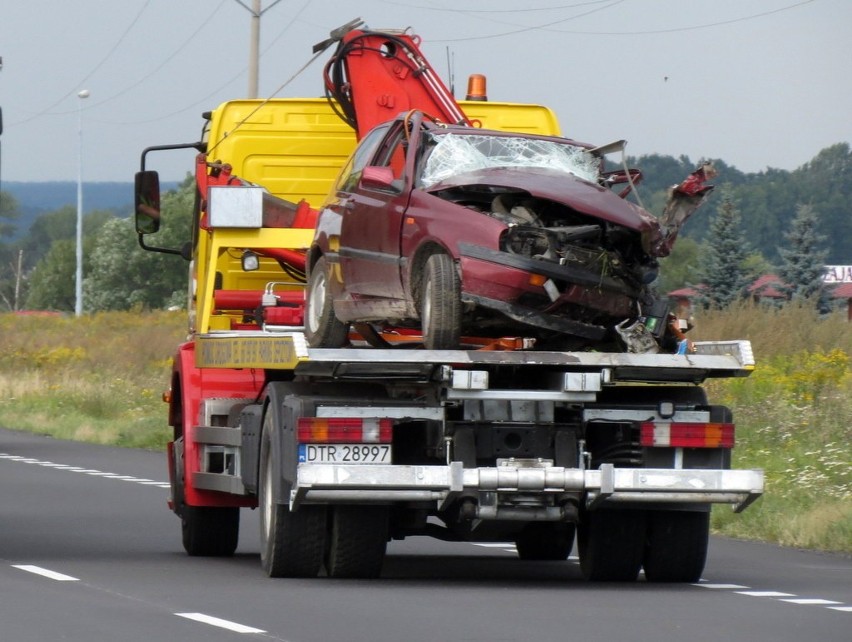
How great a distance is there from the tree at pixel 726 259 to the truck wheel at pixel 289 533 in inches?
2245

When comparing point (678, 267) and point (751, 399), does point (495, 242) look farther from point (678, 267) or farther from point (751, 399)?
point (678, 267)

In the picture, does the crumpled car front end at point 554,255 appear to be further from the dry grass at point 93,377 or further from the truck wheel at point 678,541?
the dry grass at point 93,377

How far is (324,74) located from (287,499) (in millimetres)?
4962

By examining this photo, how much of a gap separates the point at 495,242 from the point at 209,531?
412 centimetres

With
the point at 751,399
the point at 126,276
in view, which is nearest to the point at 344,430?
the point at 751,399

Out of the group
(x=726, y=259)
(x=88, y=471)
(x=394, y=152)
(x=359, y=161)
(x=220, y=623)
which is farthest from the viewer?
(x=726, y=259)

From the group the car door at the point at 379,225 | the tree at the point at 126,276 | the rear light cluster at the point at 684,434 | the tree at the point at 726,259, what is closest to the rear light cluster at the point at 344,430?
the car door at the point at 379,225

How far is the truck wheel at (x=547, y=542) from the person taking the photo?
14977 millimetres

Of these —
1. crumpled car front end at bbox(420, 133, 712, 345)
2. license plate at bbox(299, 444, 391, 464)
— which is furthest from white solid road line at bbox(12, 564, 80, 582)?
crumpled car front end at bbox(420, 133, 712, 345)

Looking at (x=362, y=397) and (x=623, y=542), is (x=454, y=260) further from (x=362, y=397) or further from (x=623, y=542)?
(x=623, y=542)

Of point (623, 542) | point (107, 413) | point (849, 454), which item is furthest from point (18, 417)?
point (623, 542)

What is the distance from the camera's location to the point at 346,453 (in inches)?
479

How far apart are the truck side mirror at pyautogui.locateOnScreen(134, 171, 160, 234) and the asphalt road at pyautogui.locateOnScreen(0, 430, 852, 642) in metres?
2.39

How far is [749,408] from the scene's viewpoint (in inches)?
962
